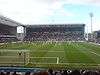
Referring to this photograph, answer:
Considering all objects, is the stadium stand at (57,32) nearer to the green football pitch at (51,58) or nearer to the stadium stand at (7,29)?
the stadium stand at (7,29)

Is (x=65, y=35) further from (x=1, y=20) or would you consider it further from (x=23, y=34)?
(x=1, y=20)

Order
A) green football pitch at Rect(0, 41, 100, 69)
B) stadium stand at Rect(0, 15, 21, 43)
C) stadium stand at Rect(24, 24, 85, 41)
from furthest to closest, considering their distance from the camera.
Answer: stadium stand at Rect(24, 24, 85, 41) < stadium stand at Rect(0, 15, 21, 43) < green football pitch at Rect(0, 41, 100, 69)

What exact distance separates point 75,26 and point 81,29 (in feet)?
9.57

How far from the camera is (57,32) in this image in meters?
113

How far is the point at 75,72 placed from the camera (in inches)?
337

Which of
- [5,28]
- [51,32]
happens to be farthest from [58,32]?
[5,28]

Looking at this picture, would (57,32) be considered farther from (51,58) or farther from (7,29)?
(51,58)

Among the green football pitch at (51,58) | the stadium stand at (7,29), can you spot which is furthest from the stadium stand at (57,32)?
the green football pitch at (51,58)

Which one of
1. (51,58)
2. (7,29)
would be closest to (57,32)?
(7,29)

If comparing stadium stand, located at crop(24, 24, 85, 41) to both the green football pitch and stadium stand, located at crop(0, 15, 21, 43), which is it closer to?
stadium stand, located at crop(0, 15, 21, 43)

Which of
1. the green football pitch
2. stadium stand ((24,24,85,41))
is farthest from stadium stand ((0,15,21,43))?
the green football pitch

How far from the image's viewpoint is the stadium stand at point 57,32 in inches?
4281

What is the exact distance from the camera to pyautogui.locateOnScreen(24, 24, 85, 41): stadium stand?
10875cm

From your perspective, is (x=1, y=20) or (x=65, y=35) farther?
(x=65, y=35)
